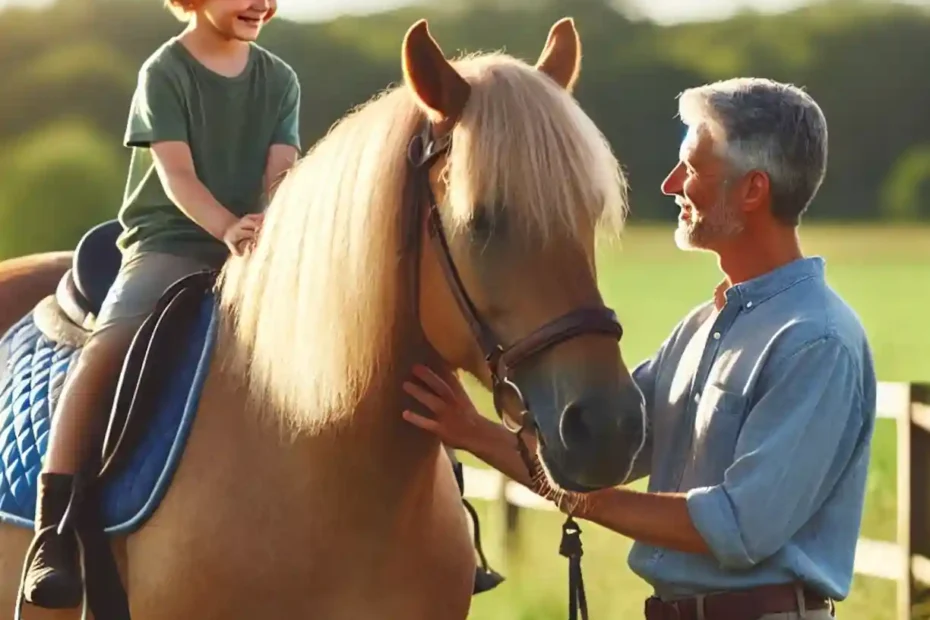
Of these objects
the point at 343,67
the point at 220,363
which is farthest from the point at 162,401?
the point at 343,67

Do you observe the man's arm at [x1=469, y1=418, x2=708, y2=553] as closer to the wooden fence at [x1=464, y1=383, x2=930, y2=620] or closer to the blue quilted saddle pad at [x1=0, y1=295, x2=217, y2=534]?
the blue quilted saddle pad at [x1=0, y1=295, x2=217, y2=534]

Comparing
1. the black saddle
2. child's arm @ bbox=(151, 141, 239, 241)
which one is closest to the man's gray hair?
child's arm @ bbox=(151, 141, 239, 241)

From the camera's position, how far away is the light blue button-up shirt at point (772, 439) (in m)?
2.10

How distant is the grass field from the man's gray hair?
354 cm

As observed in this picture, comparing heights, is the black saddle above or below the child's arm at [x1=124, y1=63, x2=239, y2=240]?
below

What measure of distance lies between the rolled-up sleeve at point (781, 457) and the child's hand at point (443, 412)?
46 centimetres

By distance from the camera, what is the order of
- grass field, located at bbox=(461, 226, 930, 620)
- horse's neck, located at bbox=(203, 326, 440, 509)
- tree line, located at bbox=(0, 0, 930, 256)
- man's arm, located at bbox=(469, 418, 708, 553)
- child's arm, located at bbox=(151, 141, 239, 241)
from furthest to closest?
tree line, located at bbox=(0, 0, 930, 256) < grass field, located at bbox=(461, 226, 930, 620) < child's arm, located at bbox=(151, 141, 239, 241) < horse's neck, located at bbox=(203, 326, 440, 509) < man's arm, located at bbox=(469, 418, 708, 553)

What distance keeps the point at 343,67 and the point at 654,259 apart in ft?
15.7

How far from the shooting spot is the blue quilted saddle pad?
249cm

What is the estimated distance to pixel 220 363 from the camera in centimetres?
253

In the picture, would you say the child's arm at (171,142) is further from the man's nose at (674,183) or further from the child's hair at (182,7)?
the man's nose at (674,183)

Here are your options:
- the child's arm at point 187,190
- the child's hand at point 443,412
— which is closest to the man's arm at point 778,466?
the child's hand at point 443,412

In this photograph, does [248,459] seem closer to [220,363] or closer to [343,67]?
[220,363]

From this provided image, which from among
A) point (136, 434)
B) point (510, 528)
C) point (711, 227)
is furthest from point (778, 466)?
point (510, 528)
